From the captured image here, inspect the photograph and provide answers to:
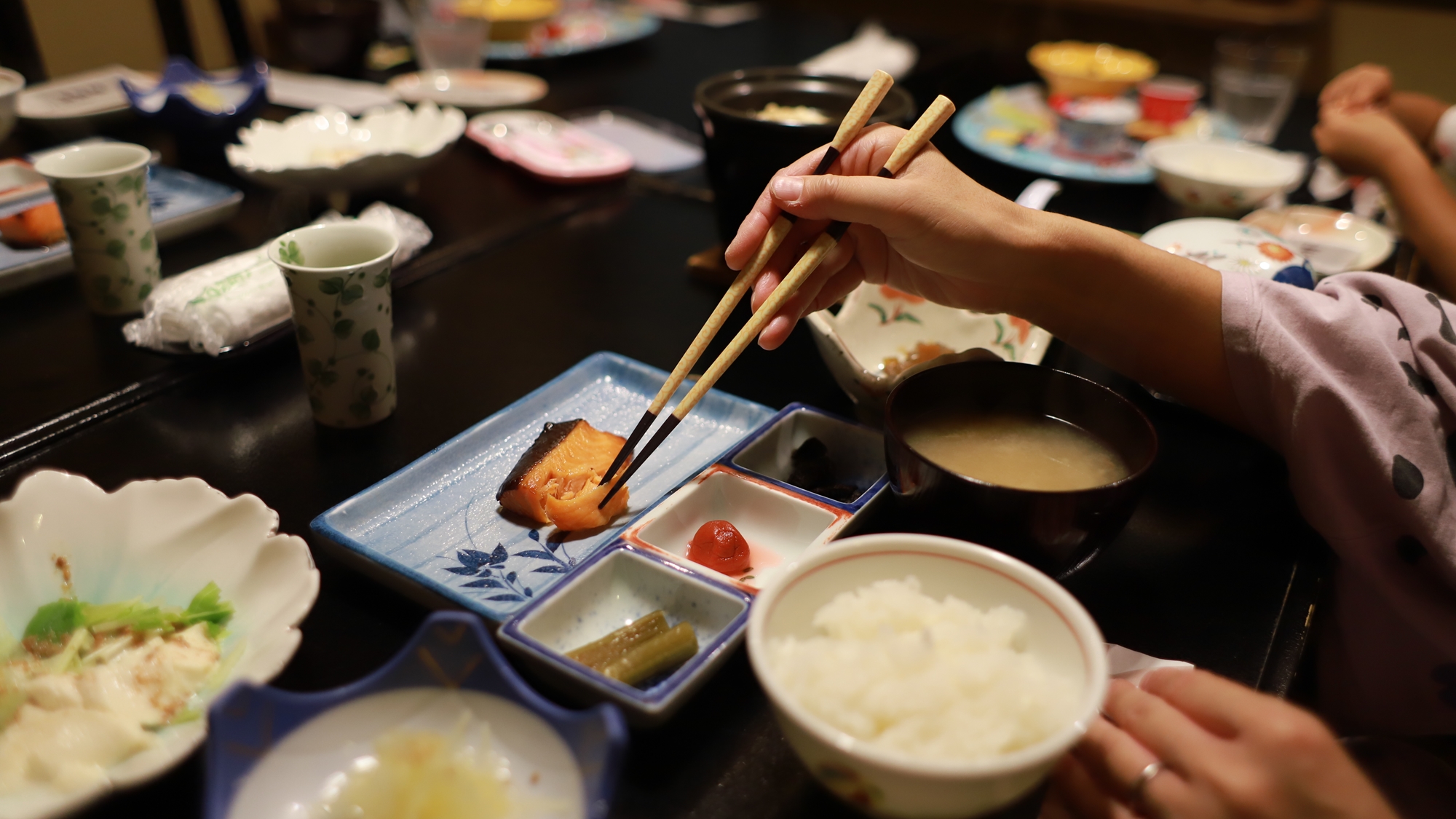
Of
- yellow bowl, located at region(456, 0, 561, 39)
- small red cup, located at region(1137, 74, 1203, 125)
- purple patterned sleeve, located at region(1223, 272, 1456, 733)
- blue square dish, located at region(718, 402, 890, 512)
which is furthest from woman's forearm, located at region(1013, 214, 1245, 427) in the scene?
yellow bowl, located at region(456, 0, 561, 39)

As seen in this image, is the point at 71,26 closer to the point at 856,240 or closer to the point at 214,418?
the point at 214,418

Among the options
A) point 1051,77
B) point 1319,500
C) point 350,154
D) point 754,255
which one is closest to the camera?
point 1319,500

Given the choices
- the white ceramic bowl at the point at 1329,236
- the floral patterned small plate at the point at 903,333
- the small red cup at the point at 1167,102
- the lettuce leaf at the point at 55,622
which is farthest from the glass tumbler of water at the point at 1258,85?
the lettuce leaf at the point at 55,622

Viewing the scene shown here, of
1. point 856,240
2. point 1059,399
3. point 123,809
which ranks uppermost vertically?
point 856,240

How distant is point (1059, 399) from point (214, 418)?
1210 millimetres

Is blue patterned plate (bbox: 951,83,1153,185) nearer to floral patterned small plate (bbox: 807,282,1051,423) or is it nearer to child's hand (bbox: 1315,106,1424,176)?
child's hand (bbox: 1315,106,1424,176)

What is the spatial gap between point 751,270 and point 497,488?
1.51 ft

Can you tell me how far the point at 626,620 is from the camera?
102cm

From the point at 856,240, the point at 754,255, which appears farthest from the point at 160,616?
the point at 856,240

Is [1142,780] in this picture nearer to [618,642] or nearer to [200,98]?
[618,642]

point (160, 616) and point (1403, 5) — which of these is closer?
point (160, 616)

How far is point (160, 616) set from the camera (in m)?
0.91

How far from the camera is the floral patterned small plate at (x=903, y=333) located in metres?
1.36

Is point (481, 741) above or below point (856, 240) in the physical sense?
below
